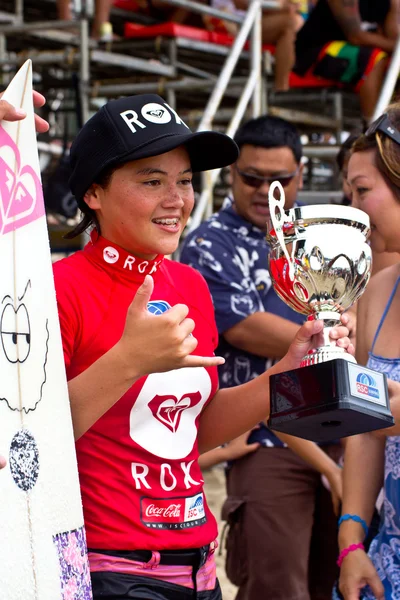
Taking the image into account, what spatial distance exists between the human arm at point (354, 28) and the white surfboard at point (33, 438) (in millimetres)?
4667

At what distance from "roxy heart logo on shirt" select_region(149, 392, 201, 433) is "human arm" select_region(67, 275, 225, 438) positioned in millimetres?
159

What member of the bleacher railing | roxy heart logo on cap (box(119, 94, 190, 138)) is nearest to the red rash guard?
roxy heart logo on cap (box(119, 94, 190, 138))

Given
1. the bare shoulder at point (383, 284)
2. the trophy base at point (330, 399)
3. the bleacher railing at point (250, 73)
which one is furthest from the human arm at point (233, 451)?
the bleacher railing at point (250, 73)

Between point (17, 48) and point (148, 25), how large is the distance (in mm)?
1026

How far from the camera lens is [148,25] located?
7.01 m

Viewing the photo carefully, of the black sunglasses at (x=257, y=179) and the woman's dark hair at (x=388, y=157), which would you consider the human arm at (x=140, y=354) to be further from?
the black sunglasses at (x=257, y=179)

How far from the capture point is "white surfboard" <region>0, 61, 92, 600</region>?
1681mm

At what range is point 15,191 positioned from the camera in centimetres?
182

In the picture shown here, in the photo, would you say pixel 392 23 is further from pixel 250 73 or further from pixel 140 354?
pixel 140 354

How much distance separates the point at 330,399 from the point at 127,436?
40 cm

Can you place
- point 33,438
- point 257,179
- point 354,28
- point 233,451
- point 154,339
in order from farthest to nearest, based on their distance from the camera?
point 354,28, point 257,179, point 233,451, point 33,438, point 154,339

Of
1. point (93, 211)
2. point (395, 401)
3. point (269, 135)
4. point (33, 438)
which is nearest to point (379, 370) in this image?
point (395, 401)

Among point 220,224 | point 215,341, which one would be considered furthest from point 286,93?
point 215,341

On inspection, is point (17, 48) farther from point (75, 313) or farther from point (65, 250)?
point (75, 313)
